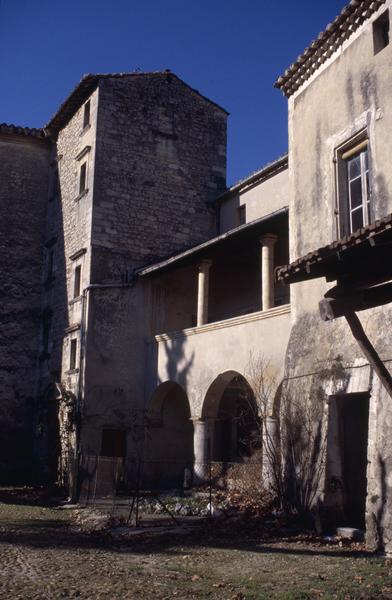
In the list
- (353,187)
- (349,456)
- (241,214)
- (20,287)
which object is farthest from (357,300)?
(20,287)

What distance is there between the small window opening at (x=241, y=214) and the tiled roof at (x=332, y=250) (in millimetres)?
14757

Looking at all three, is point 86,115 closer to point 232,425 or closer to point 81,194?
point 81,194

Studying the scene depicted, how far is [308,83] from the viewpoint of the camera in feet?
41.1

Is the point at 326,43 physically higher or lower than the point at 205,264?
higher

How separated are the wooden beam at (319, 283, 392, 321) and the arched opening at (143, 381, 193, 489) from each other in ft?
→ 42.9

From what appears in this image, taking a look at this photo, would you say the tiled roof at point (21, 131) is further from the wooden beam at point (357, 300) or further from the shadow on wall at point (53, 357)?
the wooden beam at point (357, 300)

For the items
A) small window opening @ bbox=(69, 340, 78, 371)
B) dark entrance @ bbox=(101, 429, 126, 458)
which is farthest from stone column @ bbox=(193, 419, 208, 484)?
small window opening @ bbox=(69, 340, 78, 371)

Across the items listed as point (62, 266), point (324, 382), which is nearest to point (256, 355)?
point (324, 382)

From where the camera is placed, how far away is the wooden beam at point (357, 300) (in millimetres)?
5594

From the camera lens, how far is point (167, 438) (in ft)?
63.6

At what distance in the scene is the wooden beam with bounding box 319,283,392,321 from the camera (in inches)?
220

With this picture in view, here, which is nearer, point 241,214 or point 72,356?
point 72,356

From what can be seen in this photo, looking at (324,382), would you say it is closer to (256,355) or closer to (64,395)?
(256,355)

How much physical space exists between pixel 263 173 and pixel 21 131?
1016 centimetres
